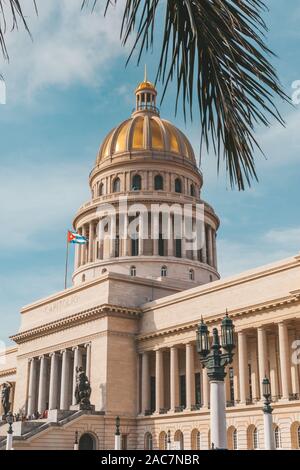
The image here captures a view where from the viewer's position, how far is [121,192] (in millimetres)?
83000

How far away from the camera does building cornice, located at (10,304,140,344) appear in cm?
6144

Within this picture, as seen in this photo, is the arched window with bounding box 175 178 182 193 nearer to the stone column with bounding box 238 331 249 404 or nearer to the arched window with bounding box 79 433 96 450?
the stone column with bounding box 238 331 249 404

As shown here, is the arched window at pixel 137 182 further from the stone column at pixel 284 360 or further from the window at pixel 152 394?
the stone column at pixel 284 360

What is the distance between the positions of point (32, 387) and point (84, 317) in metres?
13.3

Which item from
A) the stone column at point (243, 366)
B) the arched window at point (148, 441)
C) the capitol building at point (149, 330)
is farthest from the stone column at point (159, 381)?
the stone column at point (243, 366)

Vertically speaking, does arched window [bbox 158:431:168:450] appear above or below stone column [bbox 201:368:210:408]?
below

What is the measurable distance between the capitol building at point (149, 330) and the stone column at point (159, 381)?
127 millimetres

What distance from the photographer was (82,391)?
191ft

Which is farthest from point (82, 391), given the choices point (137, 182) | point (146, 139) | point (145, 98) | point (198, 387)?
point (145, 98)

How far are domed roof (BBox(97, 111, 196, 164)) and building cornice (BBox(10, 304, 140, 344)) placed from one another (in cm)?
2858

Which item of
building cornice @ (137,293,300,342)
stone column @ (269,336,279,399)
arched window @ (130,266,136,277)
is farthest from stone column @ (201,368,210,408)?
arched window @ (130,266,136,277)

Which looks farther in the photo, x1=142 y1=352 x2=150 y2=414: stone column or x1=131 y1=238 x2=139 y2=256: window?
x1=131 y1=238 x2=139 y2=256: window

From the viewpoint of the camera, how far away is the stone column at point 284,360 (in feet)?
156
